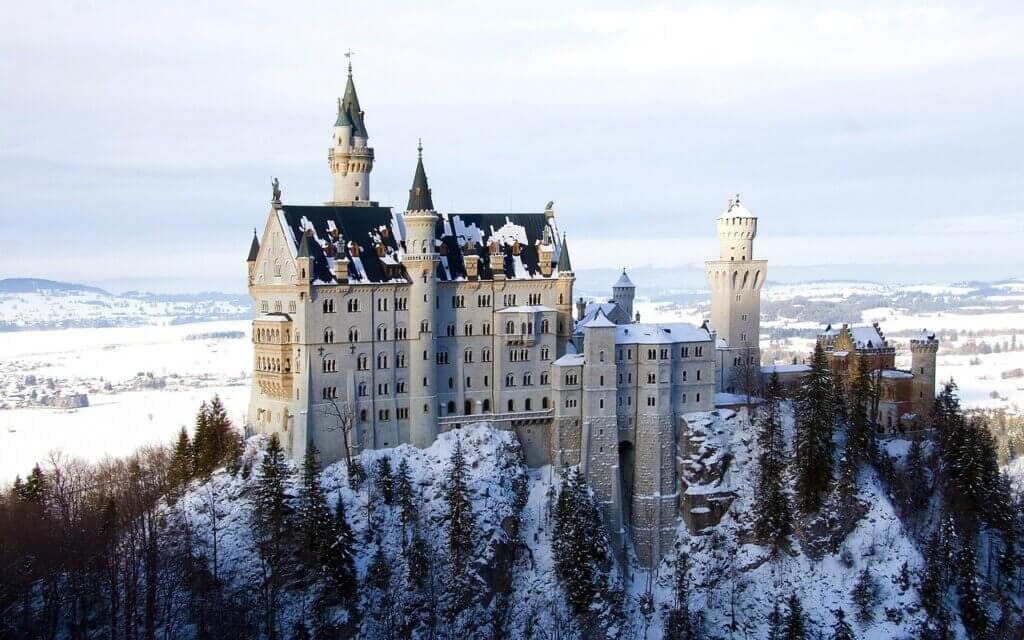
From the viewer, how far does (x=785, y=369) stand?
111 m

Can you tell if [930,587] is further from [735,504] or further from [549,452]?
[549,452]

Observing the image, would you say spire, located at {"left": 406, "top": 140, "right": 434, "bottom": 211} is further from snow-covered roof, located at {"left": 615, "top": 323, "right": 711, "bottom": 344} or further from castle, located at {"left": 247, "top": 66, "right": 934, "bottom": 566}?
snow-covered roof, located at {"left": 615, "top": 323, "right": 711, "bottom": 344}

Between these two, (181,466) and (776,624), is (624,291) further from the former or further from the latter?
(181,466)

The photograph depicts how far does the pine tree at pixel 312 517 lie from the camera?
85.8 metres

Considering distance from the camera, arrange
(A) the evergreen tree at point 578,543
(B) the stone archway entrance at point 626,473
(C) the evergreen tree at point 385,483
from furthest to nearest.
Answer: (B) the stone archway entrance at point 626,473 → (C) the evergreen tree at point 385,483 → (A) the evergreen tree at point 578,543

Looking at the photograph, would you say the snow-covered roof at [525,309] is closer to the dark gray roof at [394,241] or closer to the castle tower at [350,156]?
the dark gray roof at [394,241]

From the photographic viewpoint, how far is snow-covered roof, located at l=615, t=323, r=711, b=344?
98938 mm

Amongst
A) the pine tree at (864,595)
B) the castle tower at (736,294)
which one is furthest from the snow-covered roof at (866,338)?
the pine tree at (864,595)

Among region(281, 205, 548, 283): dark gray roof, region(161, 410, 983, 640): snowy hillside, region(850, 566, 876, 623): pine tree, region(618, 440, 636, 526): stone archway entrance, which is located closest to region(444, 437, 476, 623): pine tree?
region(161, 410, 983, 640): snowy hillside

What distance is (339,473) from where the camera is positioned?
9194 cm

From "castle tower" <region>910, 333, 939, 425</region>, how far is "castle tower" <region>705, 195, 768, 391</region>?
14.9 metres

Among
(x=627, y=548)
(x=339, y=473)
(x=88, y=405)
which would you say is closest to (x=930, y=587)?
(x=627, y=548)

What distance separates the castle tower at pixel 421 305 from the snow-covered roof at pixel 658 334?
15.4 meters

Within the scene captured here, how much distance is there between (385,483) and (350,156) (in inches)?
1136
